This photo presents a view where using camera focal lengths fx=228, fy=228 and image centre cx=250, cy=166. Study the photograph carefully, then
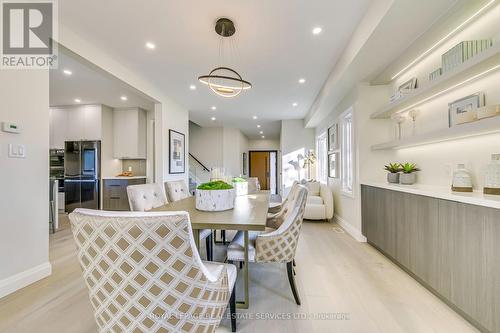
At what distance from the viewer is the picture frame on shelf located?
491 cm

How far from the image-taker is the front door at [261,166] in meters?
12.2

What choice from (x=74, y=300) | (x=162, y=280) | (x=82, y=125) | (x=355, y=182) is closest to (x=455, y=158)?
(x=355, y=182)

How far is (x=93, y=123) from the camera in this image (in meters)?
5.57

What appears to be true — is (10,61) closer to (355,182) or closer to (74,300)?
(74,300)

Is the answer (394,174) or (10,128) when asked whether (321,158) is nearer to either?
(394,174)

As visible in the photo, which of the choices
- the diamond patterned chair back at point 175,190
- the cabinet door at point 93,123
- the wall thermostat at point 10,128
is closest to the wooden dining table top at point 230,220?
the diamond patterned chair back at point 175,190

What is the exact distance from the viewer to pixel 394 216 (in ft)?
8.48

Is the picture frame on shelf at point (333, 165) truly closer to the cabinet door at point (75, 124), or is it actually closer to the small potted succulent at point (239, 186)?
the small potted succulent at point (239, 186)

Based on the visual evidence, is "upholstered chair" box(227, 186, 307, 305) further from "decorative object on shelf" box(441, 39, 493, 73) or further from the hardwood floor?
"decorative object on shelf" box(441, 39, 493, 73)

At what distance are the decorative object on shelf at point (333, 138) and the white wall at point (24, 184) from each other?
184 inches

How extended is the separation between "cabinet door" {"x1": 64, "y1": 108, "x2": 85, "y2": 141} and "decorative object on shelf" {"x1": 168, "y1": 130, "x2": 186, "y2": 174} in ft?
7.79

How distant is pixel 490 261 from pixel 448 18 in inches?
78.2

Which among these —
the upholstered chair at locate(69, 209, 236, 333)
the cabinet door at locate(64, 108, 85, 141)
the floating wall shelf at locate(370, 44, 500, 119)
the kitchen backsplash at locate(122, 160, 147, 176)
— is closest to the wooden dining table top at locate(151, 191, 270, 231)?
the upholstered chair at locate(69, 209, 236, 333)

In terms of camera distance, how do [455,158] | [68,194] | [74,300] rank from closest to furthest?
1. [74,300]
2. [455,158]
3. [68,194]
